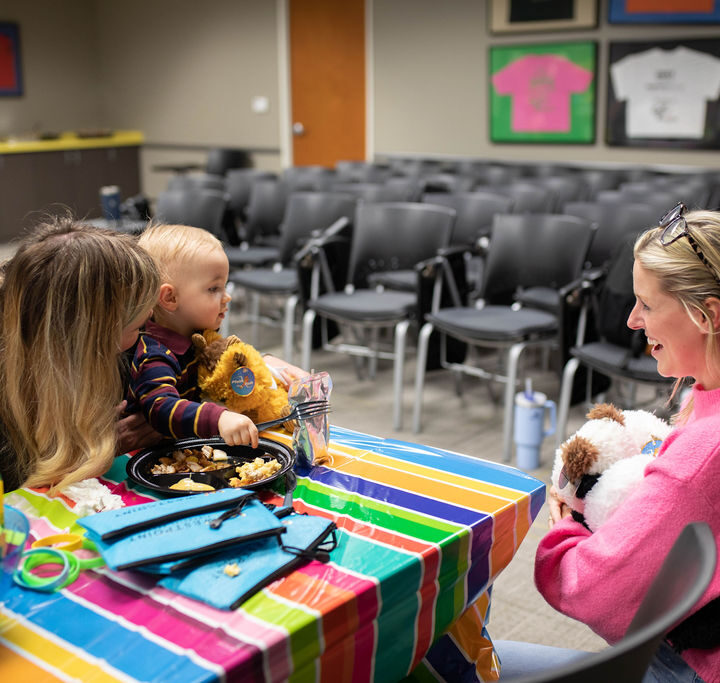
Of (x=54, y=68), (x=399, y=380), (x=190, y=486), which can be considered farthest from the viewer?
(x=54, y=68)

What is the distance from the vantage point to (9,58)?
11.1 meters

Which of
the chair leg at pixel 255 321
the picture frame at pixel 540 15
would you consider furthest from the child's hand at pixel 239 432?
the picture frame at pixel 540 15

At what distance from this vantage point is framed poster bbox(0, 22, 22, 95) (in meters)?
11.0

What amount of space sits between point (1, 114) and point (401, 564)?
454 inches

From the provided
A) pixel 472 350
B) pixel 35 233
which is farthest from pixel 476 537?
pixel 472 350

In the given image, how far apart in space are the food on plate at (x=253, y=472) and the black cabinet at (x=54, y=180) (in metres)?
8.41

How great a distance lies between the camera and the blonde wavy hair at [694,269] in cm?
119

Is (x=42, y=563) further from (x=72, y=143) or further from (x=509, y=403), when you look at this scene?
(x=72, y=143)

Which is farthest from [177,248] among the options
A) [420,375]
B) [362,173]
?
[362,173]

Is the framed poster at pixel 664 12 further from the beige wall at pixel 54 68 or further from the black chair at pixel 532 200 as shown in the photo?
the beige wall at pixel 54 68

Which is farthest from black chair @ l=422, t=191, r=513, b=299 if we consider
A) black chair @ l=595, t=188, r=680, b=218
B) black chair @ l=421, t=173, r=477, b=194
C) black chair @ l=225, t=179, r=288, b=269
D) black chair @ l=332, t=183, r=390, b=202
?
black chair @ l=225, t=179, r=288, b=269

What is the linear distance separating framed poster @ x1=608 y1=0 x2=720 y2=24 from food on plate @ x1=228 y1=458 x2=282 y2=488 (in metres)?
7.36

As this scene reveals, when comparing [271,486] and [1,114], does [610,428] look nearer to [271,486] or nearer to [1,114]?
[271,486]

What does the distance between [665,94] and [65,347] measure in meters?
7.50
